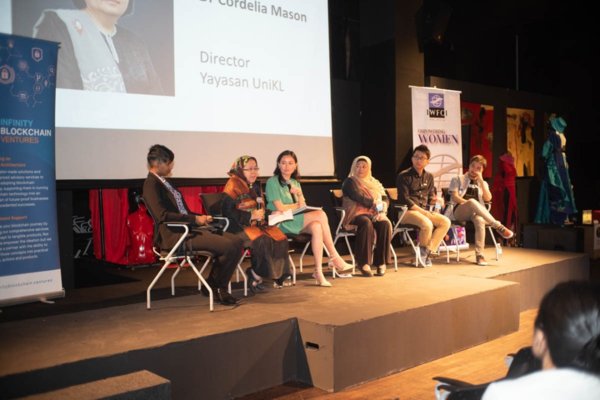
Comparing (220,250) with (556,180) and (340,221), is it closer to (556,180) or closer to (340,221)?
(340,221)

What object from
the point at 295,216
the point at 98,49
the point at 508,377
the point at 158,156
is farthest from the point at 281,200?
the point at 508,377

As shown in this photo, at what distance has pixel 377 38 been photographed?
6.69m

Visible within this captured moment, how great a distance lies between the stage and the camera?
2.45 meters

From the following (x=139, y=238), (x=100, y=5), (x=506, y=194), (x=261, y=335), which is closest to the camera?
(x=261, y=335)

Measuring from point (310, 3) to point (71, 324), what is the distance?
364 centimetres

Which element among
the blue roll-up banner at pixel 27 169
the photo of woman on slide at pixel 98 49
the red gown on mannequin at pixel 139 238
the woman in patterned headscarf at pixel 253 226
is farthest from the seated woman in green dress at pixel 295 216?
the red gown on mannequin at pixel 139 238

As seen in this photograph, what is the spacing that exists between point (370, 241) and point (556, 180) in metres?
4.15

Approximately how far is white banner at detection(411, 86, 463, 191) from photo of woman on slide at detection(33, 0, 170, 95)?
3.23 m

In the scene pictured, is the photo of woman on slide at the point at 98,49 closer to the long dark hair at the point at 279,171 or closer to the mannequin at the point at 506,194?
the long dark hair at the point at 279,171

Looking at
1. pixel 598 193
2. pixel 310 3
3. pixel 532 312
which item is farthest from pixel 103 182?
pixel 598 193

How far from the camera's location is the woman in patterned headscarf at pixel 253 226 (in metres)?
3.81

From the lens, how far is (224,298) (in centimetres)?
346

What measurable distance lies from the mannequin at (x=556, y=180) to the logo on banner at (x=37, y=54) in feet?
20.7

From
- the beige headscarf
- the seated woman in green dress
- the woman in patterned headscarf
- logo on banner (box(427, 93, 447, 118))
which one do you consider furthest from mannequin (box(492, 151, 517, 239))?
the woman in patterned headscarf
